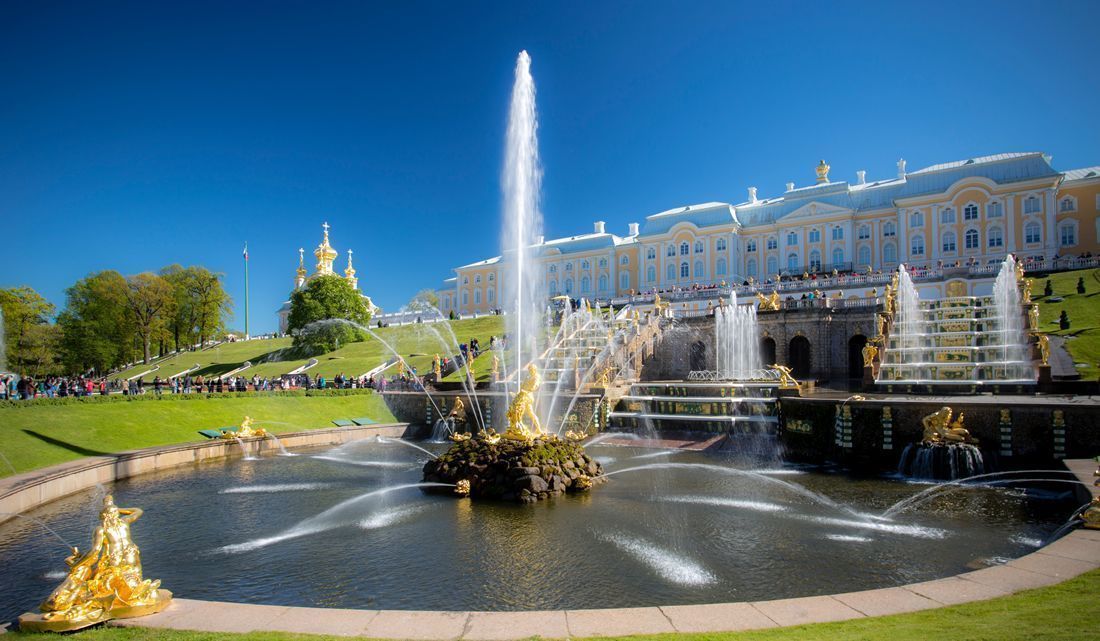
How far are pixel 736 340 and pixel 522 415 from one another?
84.1ft

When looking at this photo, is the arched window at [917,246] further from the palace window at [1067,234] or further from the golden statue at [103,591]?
the golden statue at [103,591]

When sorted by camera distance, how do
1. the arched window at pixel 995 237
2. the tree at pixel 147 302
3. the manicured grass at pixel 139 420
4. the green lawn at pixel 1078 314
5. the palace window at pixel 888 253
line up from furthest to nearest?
the tree at pixel 147 302 < the palace window at pixel 888 253 < the arched window at pixel 995 237 < the green lawn at pixel 1078 314 < the manicured grass at pixel 139 420

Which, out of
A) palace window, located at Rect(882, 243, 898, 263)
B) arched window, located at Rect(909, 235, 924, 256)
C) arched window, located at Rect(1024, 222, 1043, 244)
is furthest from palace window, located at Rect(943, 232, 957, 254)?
arched window, located at Rect(1024, 222, 1043, 244)

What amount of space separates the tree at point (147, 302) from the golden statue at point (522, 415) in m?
60.0

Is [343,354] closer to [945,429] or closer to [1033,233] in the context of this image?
[945,429]

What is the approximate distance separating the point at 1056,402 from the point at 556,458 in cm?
1422

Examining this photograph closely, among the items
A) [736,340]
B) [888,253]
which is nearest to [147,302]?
[736,340]

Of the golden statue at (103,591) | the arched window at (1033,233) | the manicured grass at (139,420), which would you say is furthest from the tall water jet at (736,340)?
the golden statue at (103,591)

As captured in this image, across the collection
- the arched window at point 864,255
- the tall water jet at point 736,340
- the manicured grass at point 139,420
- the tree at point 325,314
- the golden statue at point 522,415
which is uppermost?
the arched window at point 864,255

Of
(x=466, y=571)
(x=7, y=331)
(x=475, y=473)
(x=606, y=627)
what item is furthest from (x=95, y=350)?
(x=606, y=627)

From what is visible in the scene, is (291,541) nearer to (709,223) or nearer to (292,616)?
(292,616)

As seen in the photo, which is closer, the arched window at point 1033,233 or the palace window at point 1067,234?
the arched window at point 1033,233

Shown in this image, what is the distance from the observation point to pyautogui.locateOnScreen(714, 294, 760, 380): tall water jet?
38.8 m

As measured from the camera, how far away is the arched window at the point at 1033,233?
2074 inches
